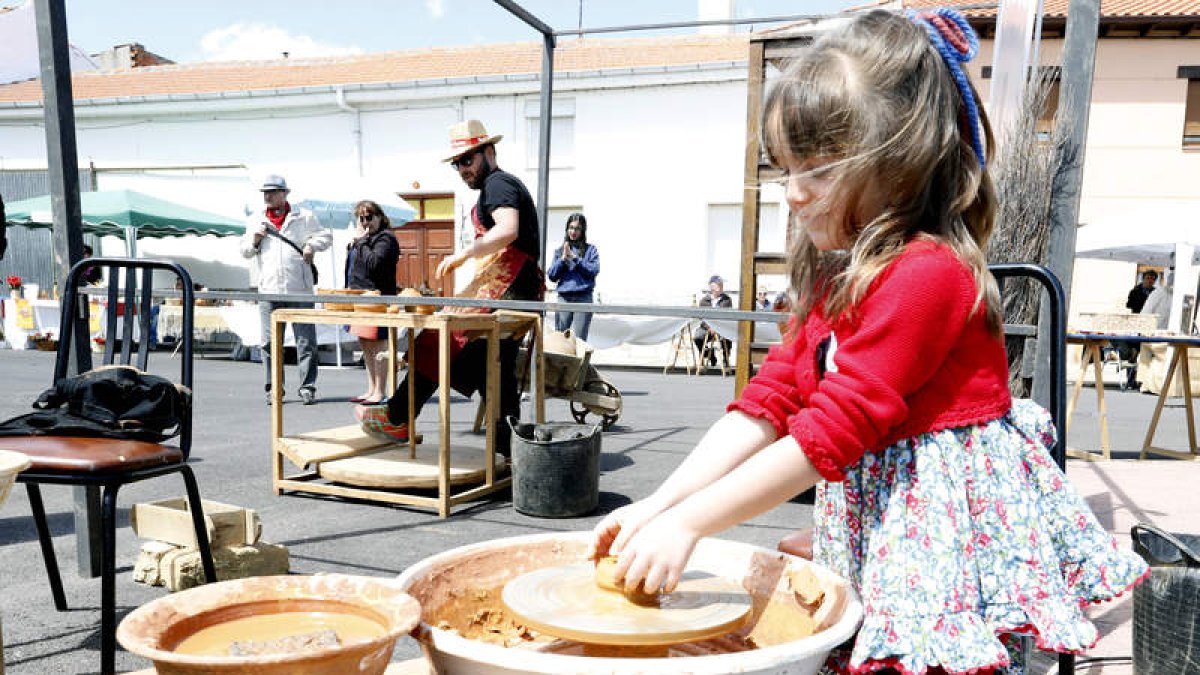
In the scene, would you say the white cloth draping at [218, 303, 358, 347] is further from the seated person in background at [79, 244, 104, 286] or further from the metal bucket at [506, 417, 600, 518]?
the metal bucket at [506, 417, 600, 518]

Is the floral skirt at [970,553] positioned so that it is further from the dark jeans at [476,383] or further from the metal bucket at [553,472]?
the dark jeans at [476,383]

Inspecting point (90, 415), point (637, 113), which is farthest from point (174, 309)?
point (90, 415)

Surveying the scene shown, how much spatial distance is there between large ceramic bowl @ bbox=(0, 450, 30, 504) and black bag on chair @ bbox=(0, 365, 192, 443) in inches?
35.3

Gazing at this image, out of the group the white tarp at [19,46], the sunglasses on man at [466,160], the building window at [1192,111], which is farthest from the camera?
the building window at [1192,111]

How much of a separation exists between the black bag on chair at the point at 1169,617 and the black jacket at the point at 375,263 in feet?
16.3

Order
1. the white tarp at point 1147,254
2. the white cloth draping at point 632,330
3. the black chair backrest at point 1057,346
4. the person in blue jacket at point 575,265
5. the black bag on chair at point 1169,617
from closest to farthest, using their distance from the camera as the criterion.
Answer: the black chair backrest at point 1057,346, the black bag on chair at point 1169,617, the person in blue jacket at point 575,265, the white tarp at point 1147,254, the white cloth draping at point 632,330

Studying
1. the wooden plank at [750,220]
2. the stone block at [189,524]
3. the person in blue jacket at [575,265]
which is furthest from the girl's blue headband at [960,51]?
the person in blue jacket at [575,265]

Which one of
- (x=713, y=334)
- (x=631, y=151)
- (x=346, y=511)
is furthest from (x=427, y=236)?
(x=346, y=511)

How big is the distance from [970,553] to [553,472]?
2.45 meters

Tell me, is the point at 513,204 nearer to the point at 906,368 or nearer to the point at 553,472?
the point at 553,472

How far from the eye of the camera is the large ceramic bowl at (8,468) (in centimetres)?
105

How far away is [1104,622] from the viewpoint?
236 cm

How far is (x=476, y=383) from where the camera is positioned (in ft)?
12.7

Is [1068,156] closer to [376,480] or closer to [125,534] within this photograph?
[376,480]
